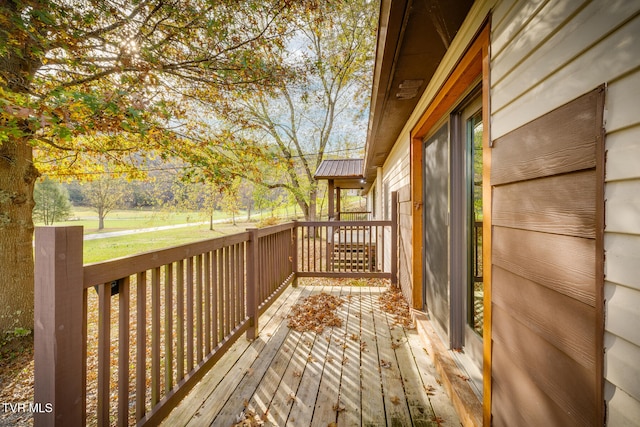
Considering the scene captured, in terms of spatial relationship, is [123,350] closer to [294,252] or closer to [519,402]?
[519,402]

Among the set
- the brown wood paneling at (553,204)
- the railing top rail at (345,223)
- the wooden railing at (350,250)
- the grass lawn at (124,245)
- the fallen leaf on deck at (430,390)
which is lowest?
the grass lawn at (124,245)

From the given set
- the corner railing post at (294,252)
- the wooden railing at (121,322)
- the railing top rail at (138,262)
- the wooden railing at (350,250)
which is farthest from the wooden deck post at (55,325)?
the corner railing post at (294,252)

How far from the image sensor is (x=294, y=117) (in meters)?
16.1

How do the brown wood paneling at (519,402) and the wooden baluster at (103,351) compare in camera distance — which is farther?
the wooden baluster at (103,351)

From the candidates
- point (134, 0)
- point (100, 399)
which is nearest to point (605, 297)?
point (100, 399)

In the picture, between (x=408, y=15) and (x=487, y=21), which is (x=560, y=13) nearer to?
(x=487, y=21)

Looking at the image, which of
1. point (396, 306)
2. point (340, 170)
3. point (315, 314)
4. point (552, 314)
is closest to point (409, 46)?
point (552, 314)

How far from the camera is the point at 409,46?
1.87 metres

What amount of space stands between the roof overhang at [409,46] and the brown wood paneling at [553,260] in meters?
1.24

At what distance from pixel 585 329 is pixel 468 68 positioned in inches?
61.7

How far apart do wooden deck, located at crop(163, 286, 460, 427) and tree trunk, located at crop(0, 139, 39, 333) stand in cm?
358

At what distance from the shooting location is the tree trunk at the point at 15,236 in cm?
375

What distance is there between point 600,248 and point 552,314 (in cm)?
33

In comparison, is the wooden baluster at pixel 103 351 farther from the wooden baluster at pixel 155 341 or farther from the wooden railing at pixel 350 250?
the wooden railing at pixel 350 250
